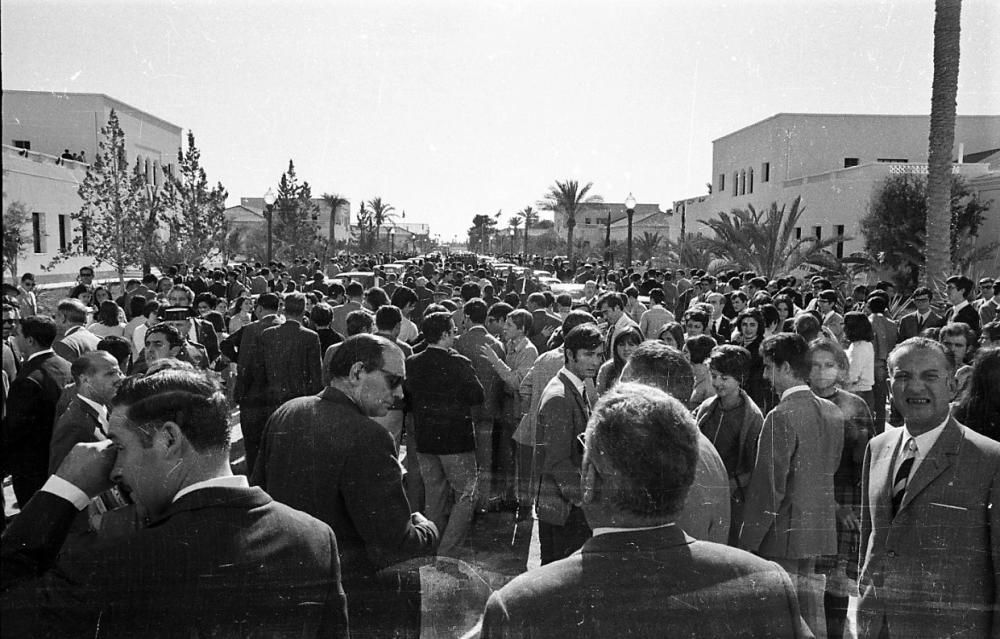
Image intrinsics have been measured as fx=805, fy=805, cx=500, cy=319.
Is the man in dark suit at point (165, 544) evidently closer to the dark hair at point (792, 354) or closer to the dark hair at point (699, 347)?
the dark hair at point (792, 354)

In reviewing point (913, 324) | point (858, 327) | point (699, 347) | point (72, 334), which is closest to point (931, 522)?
point (699, 347)

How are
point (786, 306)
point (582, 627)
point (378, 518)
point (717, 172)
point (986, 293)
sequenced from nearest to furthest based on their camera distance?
point (582, 627), point (378, 518), point (786, 306), point (986, 293), point (717, 172)

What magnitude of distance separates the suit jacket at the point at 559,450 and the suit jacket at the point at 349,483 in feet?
4.00

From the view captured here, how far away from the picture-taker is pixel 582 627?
1755 mm

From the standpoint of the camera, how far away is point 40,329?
5.22m

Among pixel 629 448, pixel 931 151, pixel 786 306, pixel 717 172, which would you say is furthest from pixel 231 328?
pixel 717 172

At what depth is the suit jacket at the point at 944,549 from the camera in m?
2.84

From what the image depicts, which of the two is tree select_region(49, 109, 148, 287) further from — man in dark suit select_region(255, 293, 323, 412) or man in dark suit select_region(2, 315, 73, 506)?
man in dark suit select_region(2, 315, 73, 506)

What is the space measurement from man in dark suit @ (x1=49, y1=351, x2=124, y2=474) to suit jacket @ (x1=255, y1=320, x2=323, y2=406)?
7.93 feet

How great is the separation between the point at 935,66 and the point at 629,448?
49.3ft

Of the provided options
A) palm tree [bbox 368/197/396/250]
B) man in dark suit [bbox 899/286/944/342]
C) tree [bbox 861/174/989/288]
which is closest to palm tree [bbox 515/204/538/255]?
palm tree [bbox 368/197/396/250]

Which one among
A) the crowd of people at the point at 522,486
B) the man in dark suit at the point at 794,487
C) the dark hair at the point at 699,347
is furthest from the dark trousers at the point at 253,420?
the man in dark suit at the point at 794,487

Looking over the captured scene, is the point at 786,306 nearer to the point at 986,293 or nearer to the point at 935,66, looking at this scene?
the point at 986,293

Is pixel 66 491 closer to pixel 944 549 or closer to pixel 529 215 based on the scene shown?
pixel 944 549
